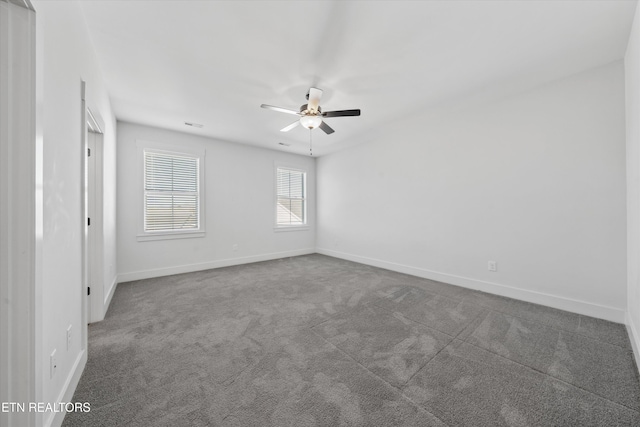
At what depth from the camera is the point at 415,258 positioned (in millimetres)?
4199

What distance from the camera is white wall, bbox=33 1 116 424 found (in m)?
1.18

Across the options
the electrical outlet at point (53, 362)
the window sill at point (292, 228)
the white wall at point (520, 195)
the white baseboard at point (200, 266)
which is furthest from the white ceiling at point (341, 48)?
the window sill at point (292, 228)

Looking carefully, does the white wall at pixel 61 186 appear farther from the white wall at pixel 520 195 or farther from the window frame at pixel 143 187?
the white wall at pixel 520 195

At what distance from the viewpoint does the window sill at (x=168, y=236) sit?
13.1 ft

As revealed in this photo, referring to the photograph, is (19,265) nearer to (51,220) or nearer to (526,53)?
(51,220)

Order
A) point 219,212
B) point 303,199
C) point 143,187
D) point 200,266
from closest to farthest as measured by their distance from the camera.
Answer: point 143,187 → point 200,266 → point 219,212 → point 303,199

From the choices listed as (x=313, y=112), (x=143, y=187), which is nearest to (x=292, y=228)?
(x=143, y=187)

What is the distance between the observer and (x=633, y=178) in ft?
6.62

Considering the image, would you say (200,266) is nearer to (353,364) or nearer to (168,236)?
(168,236)

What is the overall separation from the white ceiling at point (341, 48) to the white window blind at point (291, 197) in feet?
8.84

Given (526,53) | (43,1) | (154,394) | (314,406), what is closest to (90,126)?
(43,1)

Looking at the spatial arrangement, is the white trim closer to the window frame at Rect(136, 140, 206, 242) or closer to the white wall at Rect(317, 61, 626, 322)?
the white wall at Rect(317, 61, 626, 322)

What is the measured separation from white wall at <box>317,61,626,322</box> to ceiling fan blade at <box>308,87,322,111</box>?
179cm

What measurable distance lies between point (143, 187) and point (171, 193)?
1.38 ft
